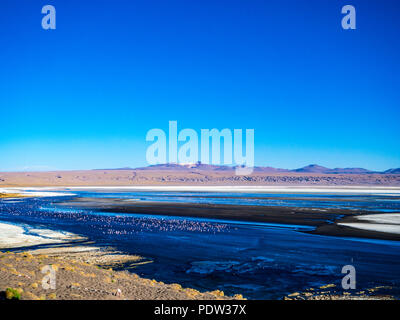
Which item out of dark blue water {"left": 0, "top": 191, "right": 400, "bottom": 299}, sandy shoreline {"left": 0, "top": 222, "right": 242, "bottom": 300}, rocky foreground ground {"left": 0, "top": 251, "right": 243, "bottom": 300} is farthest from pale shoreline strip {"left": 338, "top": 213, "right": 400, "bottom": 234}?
rocky foreground ground {"left": 0, "top": 251, "right": 243, "bottom": 300}

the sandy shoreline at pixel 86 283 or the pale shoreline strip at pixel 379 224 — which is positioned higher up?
the sandy shoreline at pixel 86 283

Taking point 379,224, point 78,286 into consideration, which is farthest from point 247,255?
point 379,224

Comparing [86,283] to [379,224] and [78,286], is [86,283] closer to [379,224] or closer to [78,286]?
[78,286]

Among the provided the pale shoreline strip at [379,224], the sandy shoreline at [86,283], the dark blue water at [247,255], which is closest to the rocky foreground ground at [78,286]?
the sandy shoreline at [86,283]

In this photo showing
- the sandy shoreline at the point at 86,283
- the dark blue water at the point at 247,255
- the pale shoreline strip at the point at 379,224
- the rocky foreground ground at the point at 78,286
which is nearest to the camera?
the rocky foreground ground at the point at 78,286

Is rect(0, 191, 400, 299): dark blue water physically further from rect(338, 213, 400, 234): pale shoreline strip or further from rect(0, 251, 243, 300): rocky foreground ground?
rect(338, 213, 400, 234): pale shoreline strip

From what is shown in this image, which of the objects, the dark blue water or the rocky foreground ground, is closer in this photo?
the rocky foreground ground

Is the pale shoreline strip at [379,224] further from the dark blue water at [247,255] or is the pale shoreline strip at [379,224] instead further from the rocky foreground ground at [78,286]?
the rocky foreground ground at [78,286]

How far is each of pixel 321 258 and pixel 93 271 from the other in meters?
8.90
